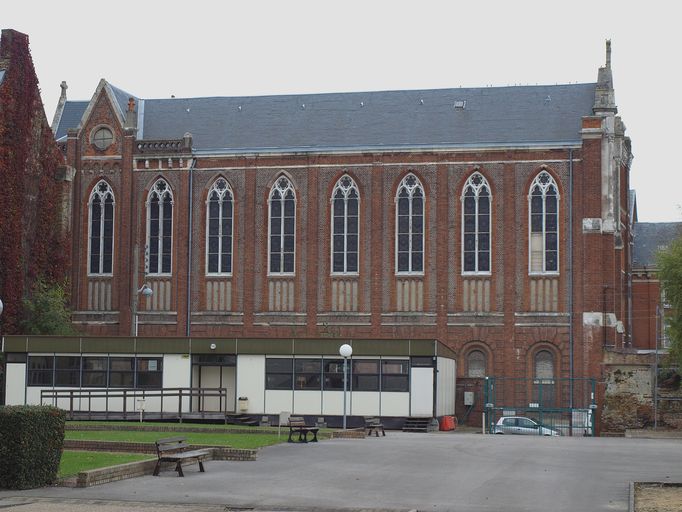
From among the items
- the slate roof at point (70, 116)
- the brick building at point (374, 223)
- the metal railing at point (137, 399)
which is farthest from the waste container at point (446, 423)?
the slate roof at point (70, 116)

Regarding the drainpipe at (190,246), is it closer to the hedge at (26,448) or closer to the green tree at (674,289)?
the green tree at (674,289)

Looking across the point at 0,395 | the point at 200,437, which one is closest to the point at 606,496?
the point at 200,437

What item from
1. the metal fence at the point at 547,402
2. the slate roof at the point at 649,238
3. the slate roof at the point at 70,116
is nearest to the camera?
the metal fence at the point at 547,402

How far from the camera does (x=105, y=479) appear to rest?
24.4 meters

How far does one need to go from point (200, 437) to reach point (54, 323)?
2580cm

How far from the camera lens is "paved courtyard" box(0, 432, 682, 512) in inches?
860

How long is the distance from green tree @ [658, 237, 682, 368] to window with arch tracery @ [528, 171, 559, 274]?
26.4ft

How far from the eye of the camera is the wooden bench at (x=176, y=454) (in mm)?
25656

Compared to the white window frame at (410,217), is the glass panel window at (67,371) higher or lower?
lower

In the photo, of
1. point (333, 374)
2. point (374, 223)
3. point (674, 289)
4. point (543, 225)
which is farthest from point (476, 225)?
point (333, 374)

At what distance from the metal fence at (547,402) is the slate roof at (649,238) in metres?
22.7

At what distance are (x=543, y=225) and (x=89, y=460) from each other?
128 ft

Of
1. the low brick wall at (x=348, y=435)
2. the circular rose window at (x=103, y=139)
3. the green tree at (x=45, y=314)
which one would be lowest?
the low brick wall at (x=348, y=435)

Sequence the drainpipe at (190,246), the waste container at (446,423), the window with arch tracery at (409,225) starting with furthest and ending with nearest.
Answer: the drainpipe at (190,246) → the window with arch tracery at (409,225) → the waste container at (446,423)
